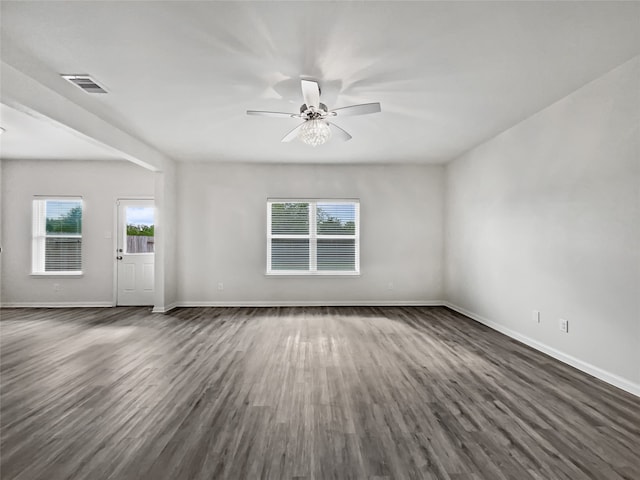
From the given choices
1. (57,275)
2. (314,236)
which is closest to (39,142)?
(57,275)

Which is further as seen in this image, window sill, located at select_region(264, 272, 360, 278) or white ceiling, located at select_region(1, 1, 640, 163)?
window sill, located at select_region(264, 272, 360, 278)

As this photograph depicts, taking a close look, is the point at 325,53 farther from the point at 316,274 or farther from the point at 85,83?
the point at 316,274

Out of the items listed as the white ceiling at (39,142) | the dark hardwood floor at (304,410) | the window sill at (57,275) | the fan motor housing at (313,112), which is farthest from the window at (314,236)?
the window sill at (57,275)

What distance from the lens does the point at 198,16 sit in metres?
2.12

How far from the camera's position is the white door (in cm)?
621

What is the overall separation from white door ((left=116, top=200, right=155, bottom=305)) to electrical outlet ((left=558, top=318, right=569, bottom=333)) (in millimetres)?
6413

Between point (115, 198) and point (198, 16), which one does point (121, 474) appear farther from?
point (115, 198)

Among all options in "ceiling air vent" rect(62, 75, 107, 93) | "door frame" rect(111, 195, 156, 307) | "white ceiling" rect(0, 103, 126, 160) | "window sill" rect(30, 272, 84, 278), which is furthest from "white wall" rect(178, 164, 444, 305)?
"ceiling air vent" rect(62, 75, 107, 93)

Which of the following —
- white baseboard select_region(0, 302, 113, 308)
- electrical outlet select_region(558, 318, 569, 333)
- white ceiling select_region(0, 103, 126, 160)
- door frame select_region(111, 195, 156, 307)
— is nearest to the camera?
electrical outlet select_region(558, 318, 569, 333)

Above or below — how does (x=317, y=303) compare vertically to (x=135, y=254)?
below

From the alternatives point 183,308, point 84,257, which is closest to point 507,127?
point 183,308

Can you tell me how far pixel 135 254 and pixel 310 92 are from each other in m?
5.18

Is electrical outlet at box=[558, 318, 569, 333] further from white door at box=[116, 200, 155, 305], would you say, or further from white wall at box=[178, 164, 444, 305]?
white door at box=[116, 200, 155, 305]

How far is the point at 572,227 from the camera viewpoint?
10.6 feet
